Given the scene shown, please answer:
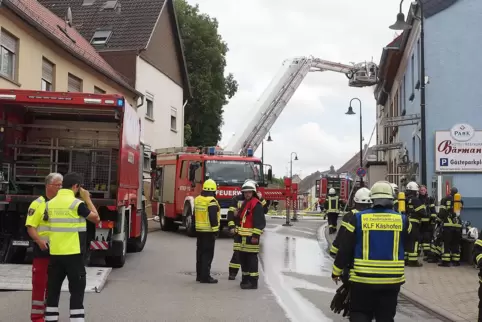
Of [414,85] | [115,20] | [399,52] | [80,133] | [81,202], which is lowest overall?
[81,202]

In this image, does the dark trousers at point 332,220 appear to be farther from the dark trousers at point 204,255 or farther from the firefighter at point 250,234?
the firefighter at point 250,234

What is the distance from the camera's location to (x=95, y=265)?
12.1 m

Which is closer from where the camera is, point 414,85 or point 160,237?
point 160,237

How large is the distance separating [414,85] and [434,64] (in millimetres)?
2177

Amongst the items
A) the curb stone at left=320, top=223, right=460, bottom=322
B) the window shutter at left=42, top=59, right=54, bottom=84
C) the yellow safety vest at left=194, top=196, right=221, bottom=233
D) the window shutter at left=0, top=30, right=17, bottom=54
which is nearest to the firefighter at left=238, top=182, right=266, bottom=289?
the yellow safety vest at left=194, top=196, right=221, bottom=233

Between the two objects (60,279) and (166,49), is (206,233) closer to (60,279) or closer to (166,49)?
(60,279)

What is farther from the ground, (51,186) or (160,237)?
(51,186)

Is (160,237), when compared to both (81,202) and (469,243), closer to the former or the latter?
(469,243)

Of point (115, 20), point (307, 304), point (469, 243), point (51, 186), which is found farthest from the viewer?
point (115, 20)

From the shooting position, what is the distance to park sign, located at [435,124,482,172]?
18578mm

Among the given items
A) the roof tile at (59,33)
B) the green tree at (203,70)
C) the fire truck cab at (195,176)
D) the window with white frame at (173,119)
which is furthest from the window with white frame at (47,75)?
the green tree at (203,70)

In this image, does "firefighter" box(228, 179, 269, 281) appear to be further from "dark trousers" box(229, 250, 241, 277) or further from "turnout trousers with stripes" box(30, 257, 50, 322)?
"turnout trousers with stripes" box(30, 257, 50, 322)

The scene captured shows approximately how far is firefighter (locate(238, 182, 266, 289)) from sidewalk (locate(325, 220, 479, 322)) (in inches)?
93.2

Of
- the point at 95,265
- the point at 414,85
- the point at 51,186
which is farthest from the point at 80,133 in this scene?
the point at 414,85
